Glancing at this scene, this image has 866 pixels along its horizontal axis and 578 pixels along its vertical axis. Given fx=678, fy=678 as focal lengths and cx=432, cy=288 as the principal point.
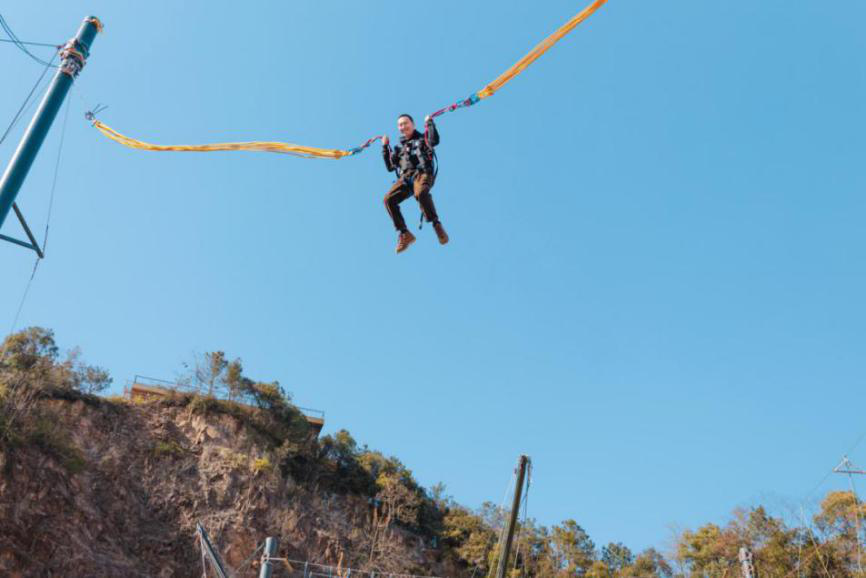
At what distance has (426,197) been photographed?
24.9 ft

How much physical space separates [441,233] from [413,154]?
101 centimetres

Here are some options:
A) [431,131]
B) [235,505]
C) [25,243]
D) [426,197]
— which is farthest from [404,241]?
[235,505]

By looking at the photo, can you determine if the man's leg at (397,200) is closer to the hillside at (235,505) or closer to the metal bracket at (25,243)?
the metal bracket at (25,243)

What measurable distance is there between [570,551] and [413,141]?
2806cm

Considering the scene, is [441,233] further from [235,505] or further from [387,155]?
[235,505]

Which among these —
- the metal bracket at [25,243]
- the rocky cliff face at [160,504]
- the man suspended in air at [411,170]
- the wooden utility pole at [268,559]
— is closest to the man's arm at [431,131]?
the man suspended in air at [411,170]

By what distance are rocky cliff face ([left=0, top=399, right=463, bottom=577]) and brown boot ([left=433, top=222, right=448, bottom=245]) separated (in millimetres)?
17399

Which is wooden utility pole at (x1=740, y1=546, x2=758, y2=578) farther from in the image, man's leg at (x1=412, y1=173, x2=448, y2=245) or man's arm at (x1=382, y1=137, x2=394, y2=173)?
man's arm at (x1=382, y1=137, x2=394, y2=173)

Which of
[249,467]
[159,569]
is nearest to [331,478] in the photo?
[249,467]

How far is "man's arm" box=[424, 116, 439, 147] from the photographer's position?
7.48 meters

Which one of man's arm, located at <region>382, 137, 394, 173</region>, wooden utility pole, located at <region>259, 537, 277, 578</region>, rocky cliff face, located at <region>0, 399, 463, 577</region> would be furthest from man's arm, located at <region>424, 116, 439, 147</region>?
rocky cliff face, located at <region>0, 399, 463, 577</region>

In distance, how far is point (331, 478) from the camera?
2991cm

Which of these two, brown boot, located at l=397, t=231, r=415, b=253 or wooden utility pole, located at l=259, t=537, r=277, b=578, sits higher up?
brown boot, located at l=397, t=231, r=415, b=253

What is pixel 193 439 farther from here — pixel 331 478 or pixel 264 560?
pixel 264 560
